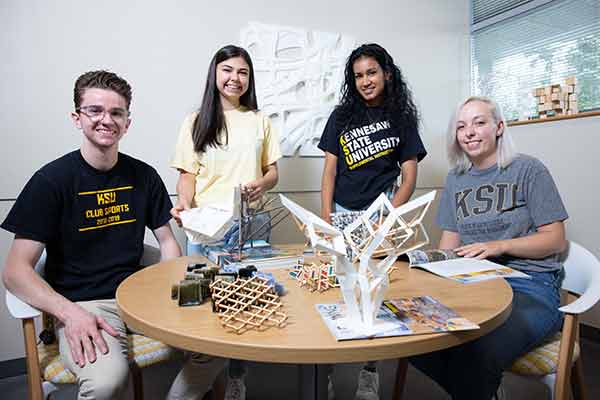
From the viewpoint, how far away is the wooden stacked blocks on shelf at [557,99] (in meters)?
2.71

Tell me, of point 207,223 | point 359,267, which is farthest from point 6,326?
point 359,267

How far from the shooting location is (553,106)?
9.25 feet

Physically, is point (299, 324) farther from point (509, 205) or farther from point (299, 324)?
point (509, 205)

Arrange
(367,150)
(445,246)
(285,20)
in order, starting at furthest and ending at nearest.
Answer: (285,20)
(367,150)
(445,246)

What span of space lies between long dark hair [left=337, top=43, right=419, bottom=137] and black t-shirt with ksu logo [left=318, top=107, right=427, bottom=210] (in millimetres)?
29

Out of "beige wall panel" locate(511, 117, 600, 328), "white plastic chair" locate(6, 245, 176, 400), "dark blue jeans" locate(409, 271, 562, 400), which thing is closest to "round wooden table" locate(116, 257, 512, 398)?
"dark blue jeans" locate(409, 271, 562, 400)

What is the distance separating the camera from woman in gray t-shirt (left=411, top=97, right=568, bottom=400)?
117cm

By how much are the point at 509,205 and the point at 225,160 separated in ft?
4.10

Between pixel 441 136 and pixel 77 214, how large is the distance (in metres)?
2.92

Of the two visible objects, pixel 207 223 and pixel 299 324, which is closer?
pixel 299 324

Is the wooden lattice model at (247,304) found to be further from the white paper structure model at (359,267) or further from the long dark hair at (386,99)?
the long dark hair at (386,99)

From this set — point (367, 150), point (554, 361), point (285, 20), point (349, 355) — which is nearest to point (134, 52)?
point (285, 20)

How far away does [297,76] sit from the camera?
2.85 meters

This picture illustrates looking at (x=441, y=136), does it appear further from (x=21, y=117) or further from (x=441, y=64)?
(x=21, y=117)
